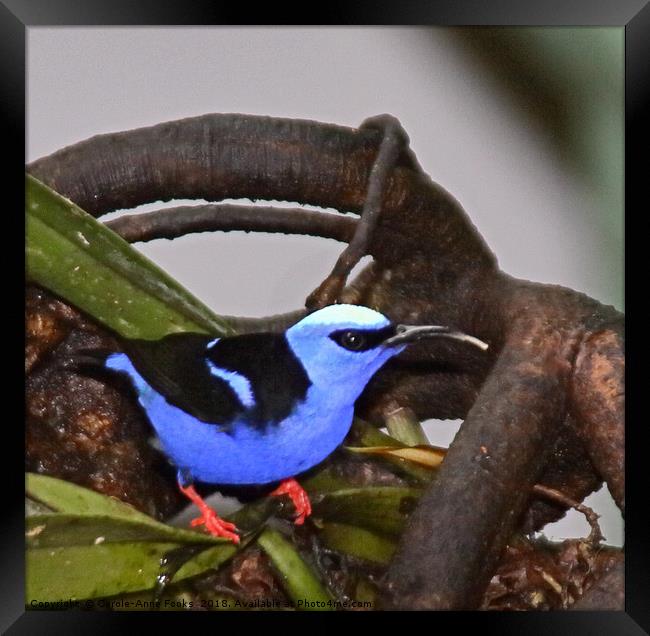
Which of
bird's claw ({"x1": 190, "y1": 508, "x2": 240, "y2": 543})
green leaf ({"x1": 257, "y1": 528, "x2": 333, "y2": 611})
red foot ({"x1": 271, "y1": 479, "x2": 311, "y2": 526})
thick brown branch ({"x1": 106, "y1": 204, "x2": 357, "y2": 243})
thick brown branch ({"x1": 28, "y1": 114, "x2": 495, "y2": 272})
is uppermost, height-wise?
thick brown branch ({"x1": 28, "y1": 114, "x2": 495, "y2": 272})

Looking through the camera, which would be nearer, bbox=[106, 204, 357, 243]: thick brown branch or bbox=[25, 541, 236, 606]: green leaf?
bbox=[25, 541, 236, 606]: green leaf

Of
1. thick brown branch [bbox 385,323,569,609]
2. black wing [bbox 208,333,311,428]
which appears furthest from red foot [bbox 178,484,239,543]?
thick brown branch [bbox 385,323,569,609]

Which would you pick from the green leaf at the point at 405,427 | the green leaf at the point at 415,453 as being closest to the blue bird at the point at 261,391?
the green leaf at the point at 415,453

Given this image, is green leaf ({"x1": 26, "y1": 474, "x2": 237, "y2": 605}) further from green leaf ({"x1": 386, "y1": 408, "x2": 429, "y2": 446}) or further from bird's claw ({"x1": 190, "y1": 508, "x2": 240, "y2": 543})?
green leaf ({"x1": 386, "y1": 408, "x2": 429, "y2": 446})

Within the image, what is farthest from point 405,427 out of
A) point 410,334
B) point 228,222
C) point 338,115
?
point 338,115

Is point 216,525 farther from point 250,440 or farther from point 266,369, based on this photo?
point 266,369

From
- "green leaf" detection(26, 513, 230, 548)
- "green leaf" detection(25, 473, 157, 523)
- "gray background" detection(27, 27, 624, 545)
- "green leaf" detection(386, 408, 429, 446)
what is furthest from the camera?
"green leaf" detection(386, 408, 429, 446)
